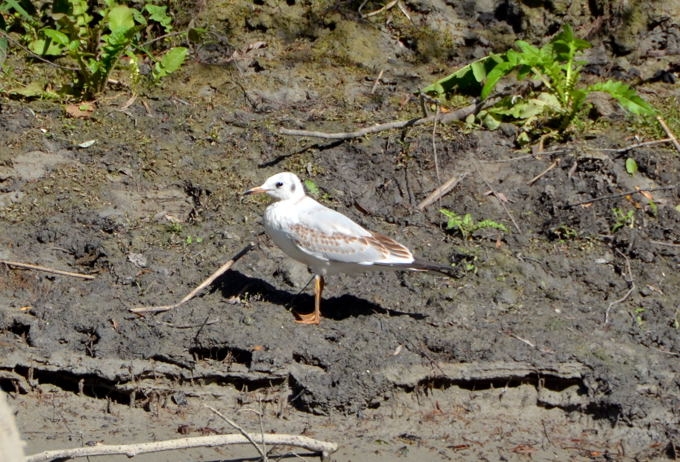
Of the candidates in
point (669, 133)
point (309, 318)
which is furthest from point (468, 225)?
point (669, 133)

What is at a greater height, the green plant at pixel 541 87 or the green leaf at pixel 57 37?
the green leaf at pixel 57 37

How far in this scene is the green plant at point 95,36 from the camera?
28.0 ft

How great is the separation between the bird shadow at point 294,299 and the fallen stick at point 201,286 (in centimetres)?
5

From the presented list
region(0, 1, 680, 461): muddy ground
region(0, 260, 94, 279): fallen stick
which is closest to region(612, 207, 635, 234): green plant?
region(0, 1, 680, 461): muddy ground

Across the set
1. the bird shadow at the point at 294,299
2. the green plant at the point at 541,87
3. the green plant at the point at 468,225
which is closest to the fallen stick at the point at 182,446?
the bird shadow at the point at 294,299

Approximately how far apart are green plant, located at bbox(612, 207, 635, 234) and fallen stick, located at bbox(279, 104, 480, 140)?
1.46 m

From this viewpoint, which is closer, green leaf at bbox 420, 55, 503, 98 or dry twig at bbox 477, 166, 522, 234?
dry twig at bbox 477, 166, 522, 234

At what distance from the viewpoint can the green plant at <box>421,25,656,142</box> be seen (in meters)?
8.21

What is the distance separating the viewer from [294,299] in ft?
23.1

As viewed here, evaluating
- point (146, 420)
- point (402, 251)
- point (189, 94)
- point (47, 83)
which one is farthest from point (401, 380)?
point (47, 83)

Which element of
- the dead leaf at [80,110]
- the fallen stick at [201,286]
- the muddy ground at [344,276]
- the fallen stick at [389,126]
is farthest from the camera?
the dead leaf at [80,110]

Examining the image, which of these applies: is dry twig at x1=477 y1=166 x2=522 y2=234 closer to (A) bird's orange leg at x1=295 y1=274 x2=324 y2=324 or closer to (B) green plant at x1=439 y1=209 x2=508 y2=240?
(B) green plant at x1=439 y1=209 x2=508 y2=240

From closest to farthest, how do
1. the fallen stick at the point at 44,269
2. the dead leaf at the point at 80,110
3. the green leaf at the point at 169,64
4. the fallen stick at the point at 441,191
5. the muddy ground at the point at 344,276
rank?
1. the muddy ground at the point at 344,276
2. the fallen stick at the point at 44,269
3. the fallen stick at the point at 441,191
4. the dead leaf at the point at 80,110
5. the green leaf at the point at 169,64

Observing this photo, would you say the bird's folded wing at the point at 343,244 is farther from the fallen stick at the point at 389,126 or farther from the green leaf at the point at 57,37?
the green leaf at the point at 57,37
